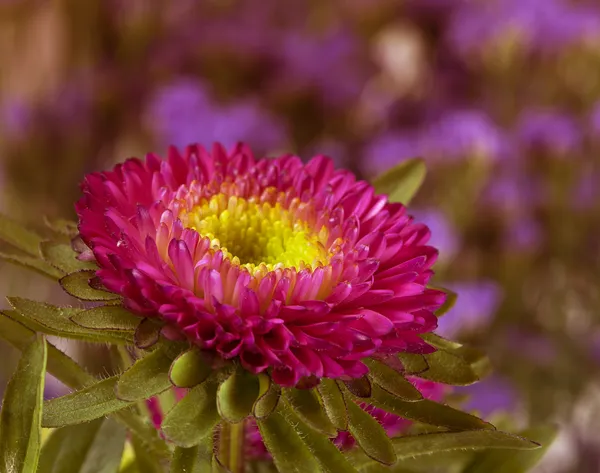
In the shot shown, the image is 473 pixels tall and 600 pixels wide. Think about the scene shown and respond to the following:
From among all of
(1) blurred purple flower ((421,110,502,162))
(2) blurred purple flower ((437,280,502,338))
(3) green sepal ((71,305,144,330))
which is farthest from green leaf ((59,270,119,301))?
(1) blurred purple flower ((421,110,502,162))

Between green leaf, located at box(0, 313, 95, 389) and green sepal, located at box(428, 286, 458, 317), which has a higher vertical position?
green sepal, located at box(428, 286, 458, 317)

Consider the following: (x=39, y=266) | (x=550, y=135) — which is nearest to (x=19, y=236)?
(x=39, y=266)

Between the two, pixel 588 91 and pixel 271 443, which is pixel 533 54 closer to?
pixel 588 91

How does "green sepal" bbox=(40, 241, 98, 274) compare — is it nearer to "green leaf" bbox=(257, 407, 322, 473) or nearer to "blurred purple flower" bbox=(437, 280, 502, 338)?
"green leaf" bbox=(257, 407, 322, 473)

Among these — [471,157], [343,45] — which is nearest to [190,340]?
→ [471,157]

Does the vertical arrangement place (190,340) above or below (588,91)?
below

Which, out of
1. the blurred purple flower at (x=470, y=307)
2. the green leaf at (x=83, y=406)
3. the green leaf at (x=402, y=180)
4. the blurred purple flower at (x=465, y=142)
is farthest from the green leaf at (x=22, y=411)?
the blurred purple flower at (x=465, y=142)
